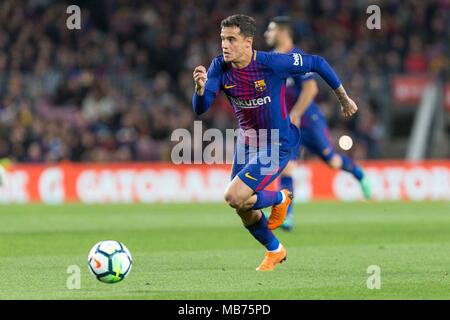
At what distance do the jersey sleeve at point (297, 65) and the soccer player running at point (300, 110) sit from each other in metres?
3.42

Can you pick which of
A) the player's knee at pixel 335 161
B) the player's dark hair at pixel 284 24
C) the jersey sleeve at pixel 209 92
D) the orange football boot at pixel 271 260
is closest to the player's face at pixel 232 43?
the jersey sleeve at pixel 209 92

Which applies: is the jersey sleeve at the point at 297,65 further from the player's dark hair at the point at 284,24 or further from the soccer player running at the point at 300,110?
the player's dark hair at the point at 284,24

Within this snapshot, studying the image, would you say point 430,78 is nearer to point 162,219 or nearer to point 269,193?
point 162,219

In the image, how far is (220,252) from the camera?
11.3 m

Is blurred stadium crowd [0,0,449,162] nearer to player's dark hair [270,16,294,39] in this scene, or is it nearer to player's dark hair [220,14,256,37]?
player's dark hair [270,16,294,39]

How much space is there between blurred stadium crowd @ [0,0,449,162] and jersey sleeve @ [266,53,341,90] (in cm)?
1238

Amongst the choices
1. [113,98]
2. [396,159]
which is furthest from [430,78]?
[113,98]

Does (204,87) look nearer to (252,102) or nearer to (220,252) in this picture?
(252,102)

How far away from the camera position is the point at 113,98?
22438mm

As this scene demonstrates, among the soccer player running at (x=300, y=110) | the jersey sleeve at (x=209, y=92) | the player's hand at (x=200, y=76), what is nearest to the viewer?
the player's hand at (x=200, y=76)

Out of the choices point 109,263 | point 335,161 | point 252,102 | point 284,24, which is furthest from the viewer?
point 335,161

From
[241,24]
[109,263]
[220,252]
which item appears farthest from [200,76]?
[220,252]

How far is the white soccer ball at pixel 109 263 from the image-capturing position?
8.16m

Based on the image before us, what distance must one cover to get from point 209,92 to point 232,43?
457 mm
